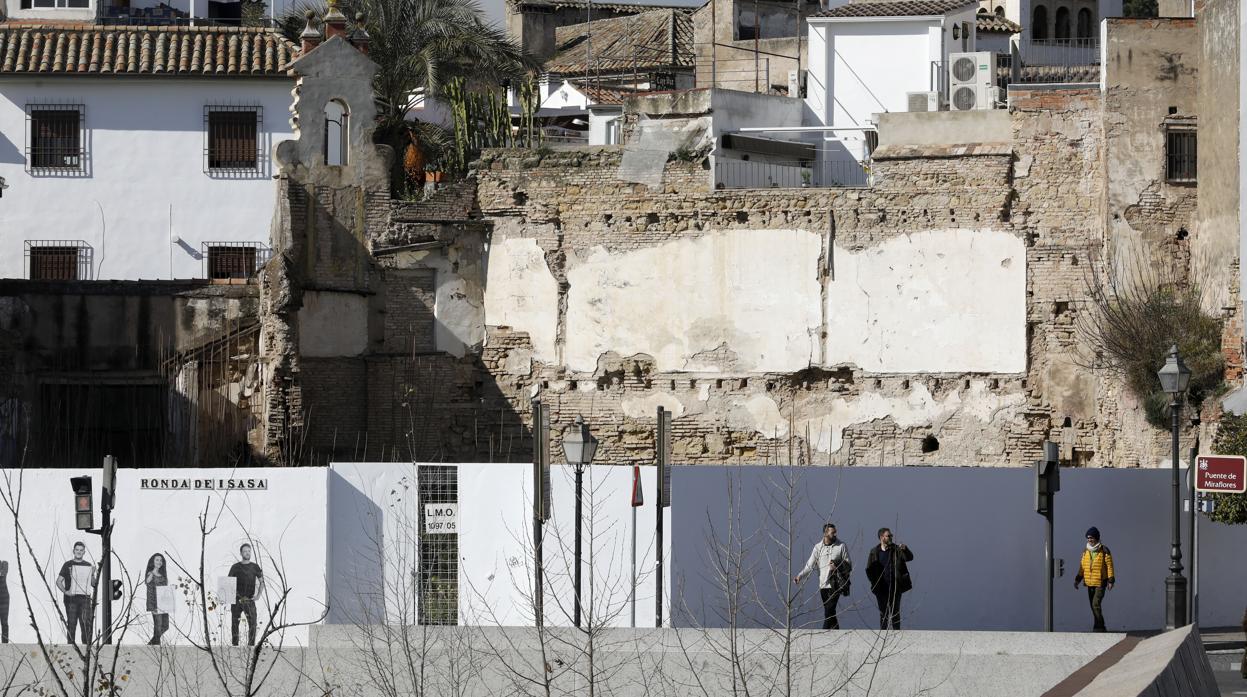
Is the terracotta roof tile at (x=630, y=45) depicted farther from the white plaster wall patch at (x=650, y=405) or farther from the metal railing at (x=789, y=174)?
the white plaster wall patch at (x=650, y=405)

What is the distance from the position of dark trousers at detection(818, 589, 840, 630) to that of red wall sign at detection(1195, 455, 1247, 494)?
330 centimetres

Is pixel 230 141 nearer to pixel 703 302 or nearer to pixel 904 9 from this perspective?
pixel 703 302

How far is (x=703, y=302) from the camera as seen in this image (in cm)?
2750

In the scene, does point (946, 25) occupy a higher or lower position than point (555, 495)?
higher

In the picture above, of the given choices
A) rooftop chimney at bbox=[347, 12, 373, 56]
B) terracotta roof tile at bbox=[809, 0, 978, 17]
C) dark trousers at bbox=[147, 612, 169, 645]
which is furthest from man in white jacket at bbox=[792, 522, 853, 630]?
terracotta roof tile at bbox=[809, 0, 978, 17]

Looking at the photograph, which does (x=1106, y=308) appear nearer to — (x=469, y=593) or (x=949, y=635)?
(x=469, y=593)

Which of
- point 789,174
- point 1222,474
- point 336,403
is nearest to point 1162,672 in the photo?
point 1222,474

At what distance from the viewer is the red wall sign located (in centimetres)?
1880

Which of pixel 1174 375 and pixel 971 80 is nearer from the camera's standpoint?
pixel 1174 375

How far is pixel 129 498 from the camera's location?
752 inches

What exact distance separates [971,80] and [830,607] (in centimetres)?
1297

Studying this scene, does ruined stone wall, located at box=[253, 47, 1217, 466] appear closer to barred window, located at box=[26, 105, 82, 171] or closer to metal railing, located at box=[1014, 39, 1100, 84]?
metal railing, located at box=[1014, 39, 1100, 84]

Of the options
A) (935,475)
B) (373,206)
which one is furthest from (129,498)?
(373,206)

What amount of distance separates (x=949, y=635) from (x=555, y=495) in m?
5.71
